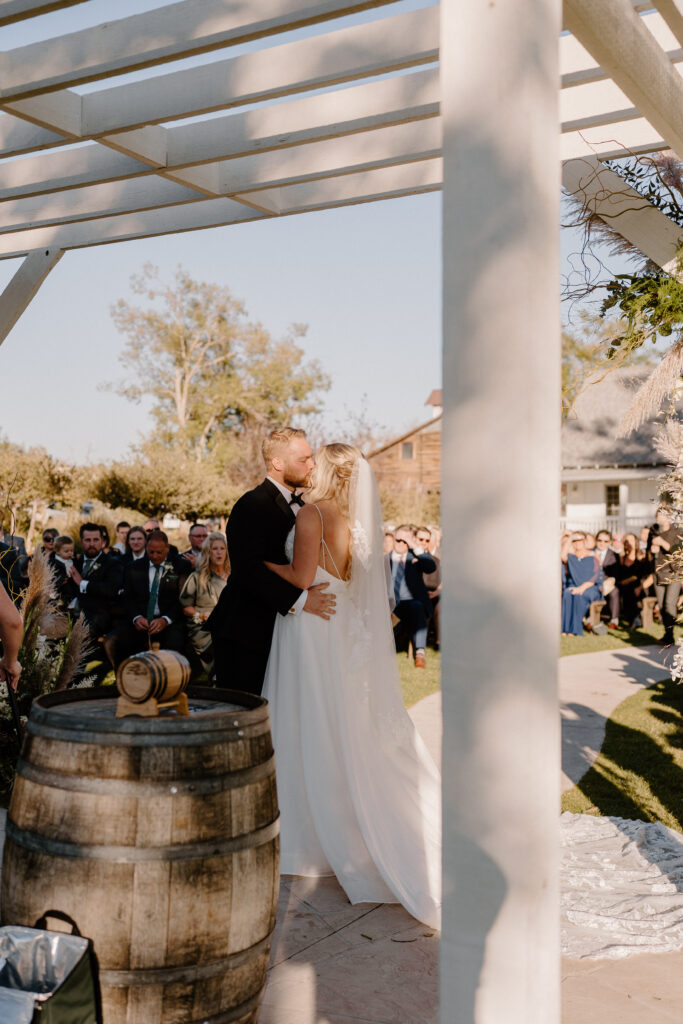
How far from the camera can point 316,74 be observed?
4160 millimetres

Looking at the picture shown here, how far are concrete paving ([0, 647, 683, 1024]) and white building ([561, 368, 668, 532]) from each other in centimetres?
3561

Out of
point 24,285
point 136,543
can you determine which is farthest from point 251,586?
point 136,543

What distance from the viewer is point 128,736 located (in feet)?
7.60

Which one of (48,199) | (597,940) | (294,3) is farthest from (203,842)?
(48,199)

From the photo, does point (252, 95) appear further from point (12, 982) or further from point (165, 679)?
point (12, 982)

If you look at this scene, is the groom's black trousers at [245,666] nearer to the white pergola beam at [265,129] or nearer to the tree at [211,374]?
the white pergola beam at [265,129]

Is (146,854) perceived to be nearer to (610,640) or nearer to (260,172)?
(260,172)

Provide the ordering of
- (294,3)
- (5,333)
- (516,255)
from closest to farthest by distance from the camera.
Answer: (516,255)
(294,3)
(5,333)

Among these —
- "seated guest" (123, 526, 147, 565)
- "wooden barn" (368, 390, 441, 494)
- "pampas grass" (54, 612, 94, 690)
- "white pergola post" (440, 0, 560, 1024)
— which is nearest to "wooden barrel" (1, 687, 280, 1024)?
"white pergola post" (440, 0, 560, 1024)

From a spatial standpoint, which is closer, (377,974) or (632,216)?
(377,974)

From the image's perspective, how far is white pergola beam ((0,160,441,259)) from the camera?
561 centimetres

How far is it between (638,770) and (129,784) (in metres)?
5.41

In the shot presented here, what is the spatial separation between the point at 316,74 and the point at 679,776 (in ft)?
17.0

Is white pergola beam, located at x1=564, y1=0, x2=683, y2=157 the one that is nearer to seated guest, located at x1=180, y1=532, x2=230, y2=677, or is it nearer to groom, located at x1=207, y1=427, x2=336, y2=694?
groom, located at x1=207, y1=427, x2=336, y2=694
